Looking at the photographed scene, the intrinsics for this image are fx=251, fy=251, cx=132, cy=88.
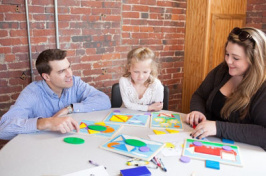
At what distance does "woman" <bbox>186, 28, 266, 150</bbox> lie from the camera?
4.88 feet

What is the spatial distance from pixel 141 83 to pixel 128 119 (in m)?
0.60

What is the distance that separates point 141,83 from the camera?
2.33m

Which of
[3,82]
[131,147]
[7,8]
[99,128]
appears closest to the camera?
[131,147]

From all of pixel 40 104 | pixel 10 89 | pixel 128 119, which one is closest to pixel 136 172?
pixel 128 119

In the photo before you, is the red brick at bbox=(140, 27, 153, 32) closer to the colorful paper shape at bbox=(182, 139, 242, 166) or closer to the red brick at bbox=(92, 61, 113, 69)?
the red brick at bbox=(92, 61, 113, 69)

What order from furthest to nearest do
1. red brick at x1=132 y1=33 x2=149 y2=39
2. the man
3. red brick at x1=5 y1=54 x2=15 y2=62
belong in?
1. red brick at x1=132 y1=33 x2=149 y2=39
2. red brick at x1=5 y1=54 x2=15 y2=62
3. the man

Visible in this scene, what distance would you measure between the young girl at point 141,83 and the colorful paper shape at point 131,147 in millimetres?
692

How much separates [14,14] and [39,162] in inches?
68.2

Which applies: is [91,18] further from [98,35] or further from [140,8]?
[140,8]

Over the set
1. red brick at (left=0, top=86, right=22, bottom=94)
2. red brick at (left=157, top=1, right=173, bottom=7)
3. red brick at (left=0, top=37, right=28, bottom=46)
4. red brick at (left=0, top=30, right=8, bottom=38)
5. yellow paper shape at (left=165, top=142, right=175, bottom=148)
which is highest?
red brick at (left=157, top=1, right=173, bottom=7)

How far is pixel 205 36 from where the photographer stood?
349 cm

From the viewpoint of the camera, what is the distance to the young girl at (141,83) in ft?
7.23

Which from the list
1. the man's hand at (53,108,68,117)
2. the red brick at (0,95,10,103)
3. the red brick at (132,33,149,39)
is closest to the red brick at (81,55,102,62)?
the red brick at (132,33,149,39)

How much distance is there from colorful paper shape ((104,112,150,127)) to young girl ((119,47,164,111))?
0.26m
